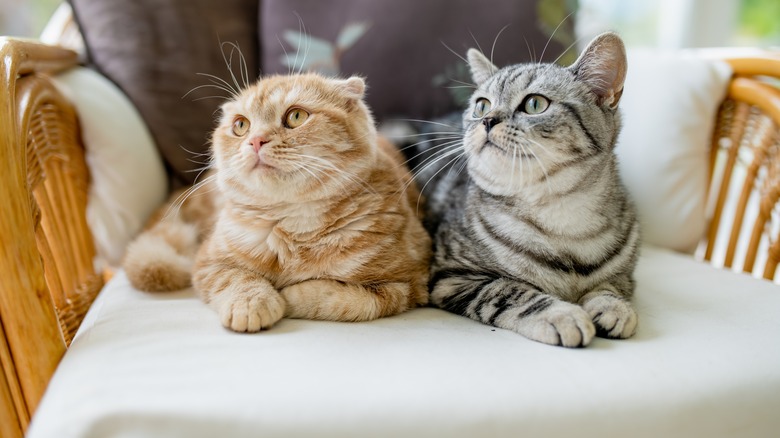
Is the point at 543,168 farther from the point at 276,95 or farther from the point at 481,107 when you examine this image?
the point at 276,95

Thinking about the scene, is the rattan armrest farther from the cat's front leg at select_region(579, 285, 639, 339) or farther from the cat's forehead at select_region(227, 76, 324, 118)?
the cat's front leg at select_region(579, 285, 639, 339)

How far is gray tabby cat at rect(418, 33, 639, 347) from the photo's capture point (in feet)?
3.79

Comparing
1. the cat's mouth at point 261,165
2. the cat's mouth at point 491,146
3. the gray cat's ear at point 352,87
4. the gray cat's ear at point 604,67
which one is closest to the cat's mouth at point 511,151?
the cat's mouth at point 491,146

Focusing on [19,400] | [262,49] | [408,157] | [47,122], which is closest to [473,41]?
[408,157]

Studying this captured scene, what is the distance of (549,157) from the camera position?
45.7 inches

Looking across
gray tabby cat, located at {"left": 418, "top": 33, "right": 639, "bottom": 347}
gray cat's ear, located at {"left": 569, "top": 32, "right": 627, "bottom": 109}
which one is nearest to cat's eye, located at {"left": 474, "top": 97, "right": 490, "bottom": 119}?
gray tabby cat, located at {"left": 418, "top": 33, "right": 639, "bottom": 347}

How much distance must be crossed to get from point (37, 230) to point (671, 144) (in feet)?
5.75

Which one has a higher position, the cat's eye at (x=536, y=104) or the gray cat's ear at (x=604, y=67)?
the gray cat's ear at (x=604, y=67)

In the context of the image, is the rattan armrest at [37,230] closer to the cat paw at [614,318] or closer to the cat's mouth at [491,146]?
the cat's mouth at [491,146]

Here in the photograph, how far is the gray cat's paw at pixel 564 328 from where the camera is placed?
1.06 metres

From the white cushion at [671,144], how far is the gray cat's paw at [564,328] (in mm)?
753

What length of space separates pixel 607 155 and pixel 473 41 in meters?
0.75

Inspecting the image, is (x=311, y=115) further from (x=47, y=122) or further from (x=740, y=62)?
(x=740, y=62)

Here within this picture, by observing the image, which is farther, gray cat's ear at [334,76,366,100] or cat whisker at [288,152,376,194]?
gray cat's ear at [334,76,366,100]
